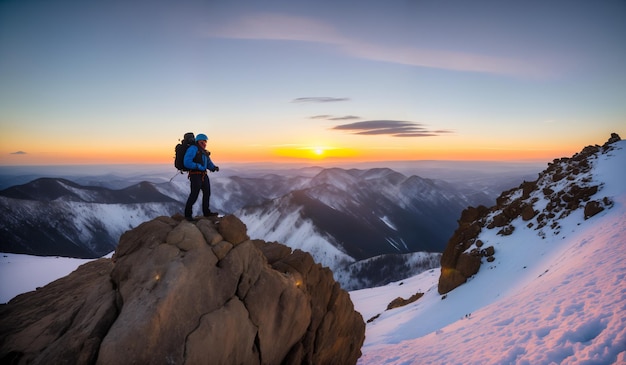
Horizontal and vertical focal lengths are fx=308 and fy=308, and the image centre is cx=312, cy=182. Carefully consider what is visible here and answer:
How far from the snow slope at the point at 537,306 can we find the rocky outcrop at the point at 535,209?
108 centimetres

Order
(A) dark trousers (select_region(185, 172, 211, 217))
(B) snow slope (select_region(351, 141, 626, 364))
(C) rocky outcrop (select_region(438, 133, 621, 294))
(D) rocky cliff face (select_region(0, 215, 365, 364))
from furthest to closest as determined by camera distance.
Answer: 1. (C) rocky outcrop (select_region(438, 133, 621, 294))
2. (A) dark trousers (select_region(185, 172, 211, 217))
3. (B) snow slope (select_region(351, 141, 626, 364))
4. (D) rocky cliff face (select_region(0, 215, 365, 364))

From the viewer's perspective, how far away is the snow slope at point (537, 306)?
43.7 feet

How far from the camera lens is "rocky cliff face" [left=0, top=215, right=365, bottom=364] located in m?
10.1

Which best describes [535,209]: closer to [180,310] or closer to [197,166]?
[197,166]

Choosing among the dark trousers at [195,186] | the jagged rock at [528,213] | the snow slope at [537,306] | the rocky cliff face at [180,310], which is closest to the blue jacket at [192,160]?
the dark trousers at [195,186]

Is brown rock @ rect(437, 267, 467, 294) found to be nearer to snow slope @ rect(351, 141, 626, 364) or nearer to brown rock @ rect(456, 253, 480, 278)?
brown rock @ rect(456, 253, 480, 278)

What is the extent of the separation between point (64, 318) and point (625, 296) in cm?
2381

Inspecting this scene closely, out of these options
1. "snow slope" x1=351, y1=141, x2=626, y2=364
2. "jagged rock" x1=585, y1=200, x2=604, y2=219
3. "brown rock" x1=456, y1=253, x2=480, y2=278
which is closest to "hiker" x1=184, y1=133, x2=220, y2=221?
"snow slope" x1=351, y1=141, x2=626, y2=364

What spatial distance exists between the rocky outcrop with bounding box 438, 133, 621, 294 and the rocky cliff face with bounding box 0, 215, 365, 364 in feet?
90.9

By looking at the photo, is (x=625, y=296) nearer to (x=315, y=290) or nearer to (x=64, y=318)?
(x=315, y=290)

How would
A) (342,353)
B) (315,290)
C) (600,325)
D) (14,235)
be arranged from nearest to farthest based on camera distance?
1. (600,325)
2. (315,290)
3. (342,353)
4. (14,235)

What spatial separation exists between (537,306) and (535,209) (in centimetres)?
2465

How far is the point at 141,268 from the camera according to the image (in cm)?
1157

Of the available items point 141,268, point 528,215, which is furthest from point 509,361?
point 528,215
